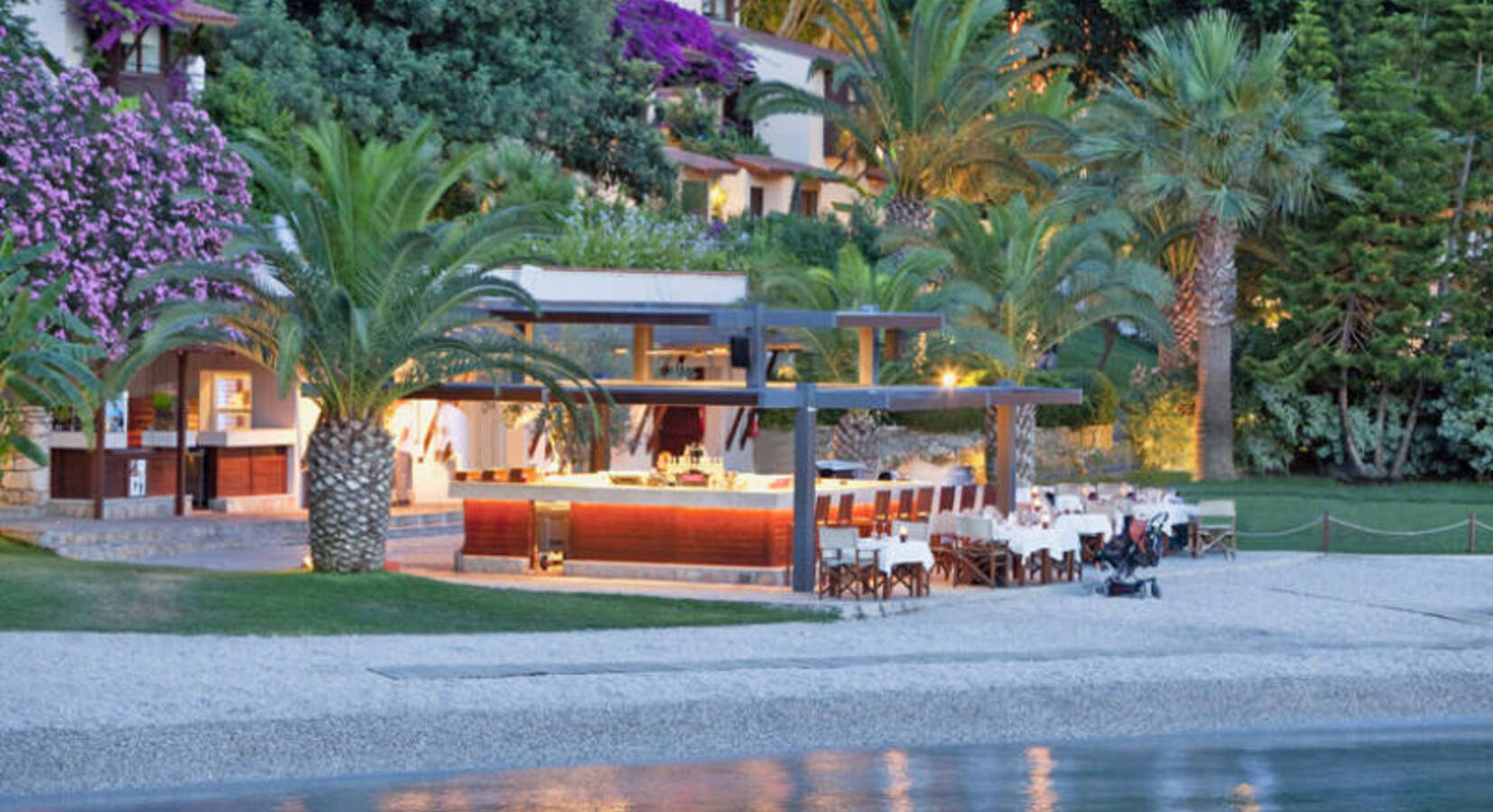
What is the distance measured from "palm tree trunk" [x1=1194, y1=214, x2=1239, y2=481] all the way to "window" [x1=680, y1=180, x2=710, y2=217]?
13346 mm

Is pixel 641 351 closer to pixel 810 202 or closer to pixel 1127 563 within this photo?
pixel 1127 563

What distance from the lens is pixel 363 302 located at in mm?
23906

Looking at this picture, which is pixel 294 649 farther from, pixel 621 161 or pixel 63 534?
pixel 621 161

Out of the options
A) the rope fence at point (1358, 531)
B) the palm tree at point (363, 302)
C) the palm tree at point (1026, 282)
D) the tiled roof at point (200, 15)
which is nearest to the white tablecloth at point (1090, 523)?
the palm tree at point (1026, 282)

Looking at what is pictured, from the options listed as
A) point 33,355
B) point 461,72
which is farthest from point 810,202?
point 33,355

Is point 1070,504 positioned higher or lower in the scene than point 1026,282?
lower

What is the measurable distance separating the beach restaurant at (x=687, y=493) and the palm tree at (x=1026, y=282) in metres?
6.32

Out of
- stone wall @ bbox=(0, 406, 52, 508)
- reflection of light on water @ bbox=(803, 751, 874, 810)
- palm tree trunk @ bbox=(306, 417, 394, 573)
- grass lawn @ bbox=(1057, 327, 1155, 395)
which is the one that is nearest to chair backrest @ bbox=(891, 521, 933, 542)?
palm tree trunk @ bbox=(306, 417, 394, 573)

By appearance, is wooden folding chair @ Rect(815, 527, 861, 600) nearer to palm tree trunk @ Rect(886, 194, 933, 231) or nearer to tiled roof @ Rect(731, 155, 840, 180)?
palm tree trunk @ Rect(886, 194, 933, 231)

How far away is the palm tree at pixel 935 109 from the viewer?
49281 millimetres

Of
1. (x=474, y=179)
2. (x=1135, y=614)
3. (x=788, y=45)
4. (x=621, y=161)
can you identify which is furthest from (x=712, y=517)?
(x=788, y=45)

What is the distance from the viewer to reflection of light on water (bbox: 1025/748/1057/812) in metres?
15.8

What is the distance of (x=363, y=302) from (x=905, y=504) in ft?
26.7

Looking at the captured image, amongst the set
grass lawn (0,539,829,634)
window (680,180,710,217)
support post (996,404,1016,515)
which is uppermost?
window (680,180,710,217)
